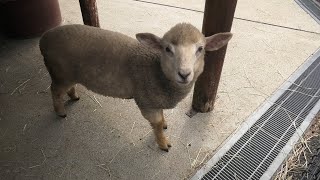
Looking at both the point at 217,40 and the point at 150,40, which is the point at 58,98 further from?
the point at 217,40

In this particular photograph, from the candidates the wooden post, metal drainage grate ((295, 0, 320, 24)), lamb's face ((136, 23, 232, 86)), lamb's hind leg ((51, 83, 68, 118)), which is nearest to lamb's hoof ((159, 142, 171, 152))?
the wooden post

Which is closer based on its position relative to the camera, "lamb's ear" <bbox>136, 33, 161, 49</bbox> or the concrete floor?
"lamb's ear" <bbox>136, 33, 161, 49</bbox>

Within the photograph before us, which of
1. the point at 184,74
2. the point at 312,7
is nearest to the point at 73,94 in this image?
the point at 184,74

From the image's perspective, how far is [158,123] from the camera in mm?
2848

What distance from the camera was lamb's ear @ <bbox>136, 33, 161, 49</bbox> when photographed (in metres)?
2.45

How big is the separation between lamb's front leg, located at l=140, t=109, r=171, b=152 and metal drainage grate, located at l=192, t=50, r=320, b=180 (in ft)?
1.35

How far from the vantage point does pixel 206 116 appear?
3.37 m

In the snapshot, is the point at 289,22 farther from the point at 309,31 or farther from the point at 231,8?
the point at 231,8

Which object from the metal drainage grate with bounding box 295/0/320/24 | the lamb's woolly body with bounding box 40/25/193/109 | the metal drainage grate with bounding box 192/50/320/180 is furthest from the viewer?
the metal drainage grate with bounding box 295/0/320/24

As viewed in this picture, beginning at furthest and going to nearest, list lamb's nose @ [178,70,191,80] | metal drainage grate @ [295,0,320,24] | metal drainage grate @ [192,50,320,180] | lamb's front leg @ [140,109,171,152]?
metal drainage grate @ [295,0,320,24]
metal drainage grate @ [192,50,320,180]
lamb's front leg @ [140,109,171,152]
lamb's nose @ [178,70,191,80]

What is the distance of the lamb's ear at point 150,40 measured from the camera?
2449mm

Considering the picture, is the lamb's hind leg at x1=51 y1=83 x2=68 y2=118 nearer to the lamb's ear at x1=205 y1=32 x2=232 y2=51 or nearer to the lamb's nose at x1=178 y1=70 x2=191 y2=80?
the lamb's nose at x1=178 y1=70 x2=191 y2=80

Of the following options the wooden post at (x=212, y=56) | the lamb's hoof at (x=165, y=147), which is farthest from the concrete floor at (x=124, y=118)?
the wooden post at (x=212, y=56)

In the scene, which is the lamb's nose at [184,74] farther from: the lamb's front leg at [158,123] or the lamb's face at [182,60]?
the lamb's front leg at [158,123]
